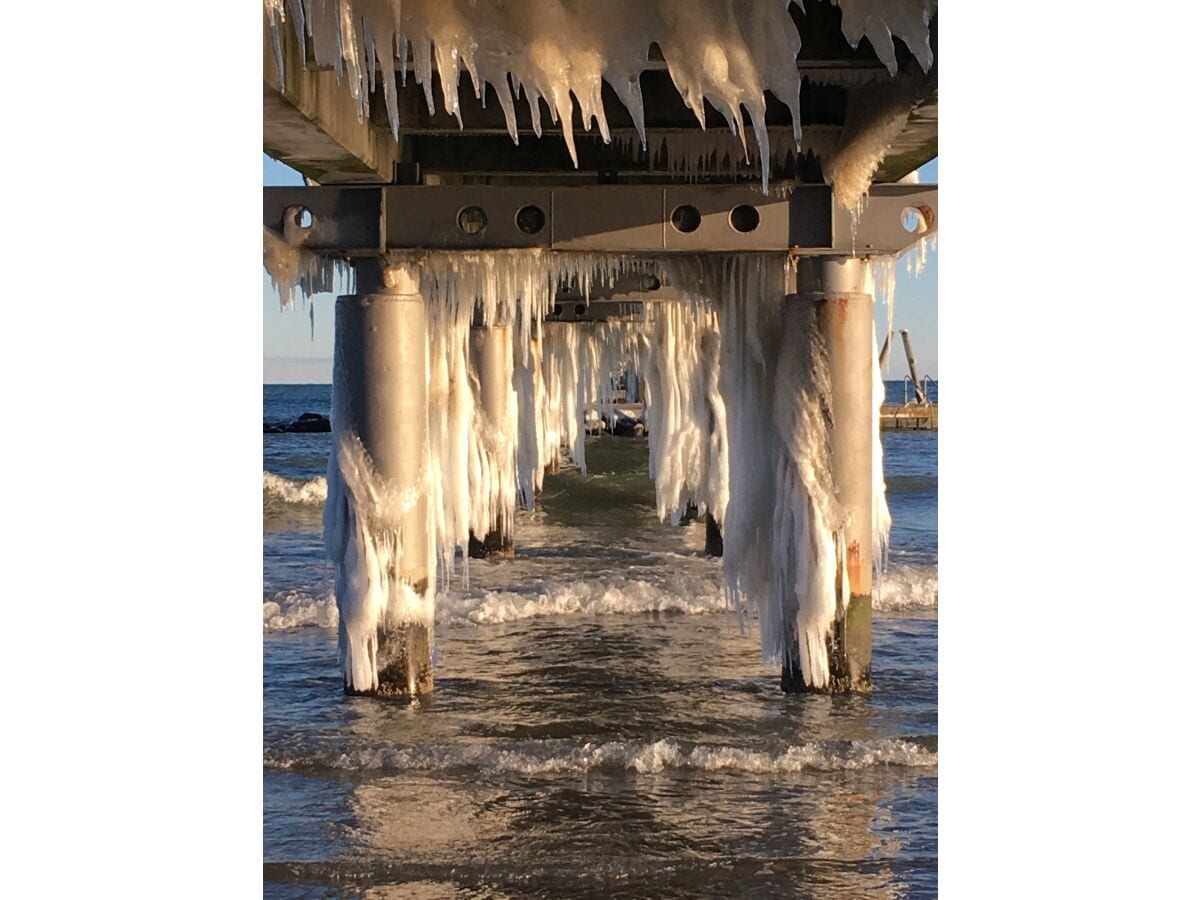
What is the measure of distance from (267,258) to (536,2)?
563 cm

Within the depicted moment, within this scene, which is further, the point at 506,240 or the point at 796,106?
the point at 506,240

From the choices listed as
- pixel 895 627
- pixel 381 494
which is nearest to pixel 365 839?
pixel 381 494

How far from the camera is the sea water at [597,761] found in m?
7.13

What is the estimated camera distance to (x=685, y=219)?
10.1 meters

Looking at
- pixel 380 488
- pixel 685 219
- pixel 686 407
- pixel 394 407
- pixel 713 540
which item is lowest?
pixel 713 540

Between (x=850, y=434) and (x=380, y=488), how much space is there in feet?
11.6

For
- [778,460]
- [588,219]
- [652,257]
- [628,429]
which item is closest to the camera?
[588,219]

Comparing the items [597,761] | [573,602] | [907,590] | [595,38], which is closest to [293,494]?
[573,602]

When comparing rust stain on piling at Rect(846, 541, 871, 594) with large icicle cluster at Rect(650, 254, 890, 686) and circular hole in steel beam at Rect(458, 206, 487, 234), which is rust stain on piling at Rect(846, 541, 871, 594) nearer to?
large icicle cluster at Rect(650, 254, 890, 686)

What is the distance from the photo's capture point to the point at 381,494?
10.2m

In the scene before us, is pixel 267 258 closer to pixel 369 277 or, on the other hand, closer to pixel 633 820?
pixel 369 277

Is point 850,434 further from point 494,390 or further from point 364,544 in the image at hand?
point 494,390

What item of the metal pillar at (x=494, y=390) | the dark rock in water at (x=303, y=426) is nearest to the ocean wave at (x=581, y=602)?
the metal pillar at (x=494, y=390)

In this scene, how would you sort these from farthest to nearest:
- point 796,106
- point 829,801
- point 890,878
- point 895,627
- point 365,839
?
point 895,627
point 829,801
point 365,839
point 890,878
point 796,106
